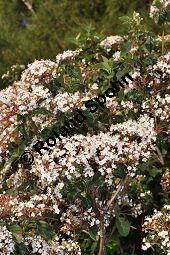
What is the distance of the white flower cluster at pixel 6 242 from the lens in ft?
9.05

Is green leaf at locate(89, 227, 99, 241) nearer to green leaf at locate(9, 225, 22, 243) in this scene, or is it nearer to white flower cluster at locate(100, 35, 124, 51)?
green leaf at locate(9, 225, 22, 243)

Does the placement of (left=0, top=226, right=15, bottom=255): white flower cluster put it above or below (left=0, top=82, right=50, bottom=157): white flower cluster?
below

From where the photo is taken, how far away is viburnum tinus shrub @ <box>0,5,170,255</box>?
9.46 ft

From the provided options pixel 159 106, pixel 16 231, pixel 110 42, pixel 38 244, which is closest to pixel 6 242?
pixel 16 231

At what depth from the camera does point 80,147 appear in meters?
2.88

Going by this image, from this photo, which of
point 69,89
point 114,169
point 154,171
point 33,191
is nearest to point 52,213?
point 33,191

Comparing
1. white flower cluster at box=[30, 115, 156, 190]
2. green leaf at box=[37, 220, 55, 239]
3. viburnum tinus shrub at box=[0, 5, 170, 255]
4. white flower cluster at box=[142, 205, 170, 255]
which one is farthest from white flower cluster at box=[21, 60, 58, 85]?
white flower cluster at box=[142, 205, 170, 255]

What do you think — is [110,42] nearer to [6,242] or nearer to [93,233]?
[93,233]

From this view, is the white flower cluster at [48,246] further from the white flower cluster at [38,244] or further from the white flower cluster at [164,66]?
the white flower cluster at [164,66]

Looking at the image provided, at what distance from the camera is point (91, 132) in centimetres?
353

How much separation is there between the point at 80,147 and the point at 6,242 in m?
0.60

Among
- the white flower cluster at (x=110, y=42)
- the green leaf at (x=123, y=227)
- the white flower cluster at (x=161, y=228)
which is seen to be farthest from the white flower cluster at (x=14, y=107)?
the white flower cluster at (x=110, y=42)

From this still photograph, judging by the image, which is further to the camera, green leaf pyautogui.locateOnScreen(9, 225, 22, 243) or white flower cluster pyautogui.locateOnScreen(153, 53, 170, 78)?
white flower cluster pyautogui.locateOnScreen(153, 53, 170, 78)

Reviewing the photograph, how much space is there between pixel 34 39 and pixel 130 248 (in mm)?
5090
